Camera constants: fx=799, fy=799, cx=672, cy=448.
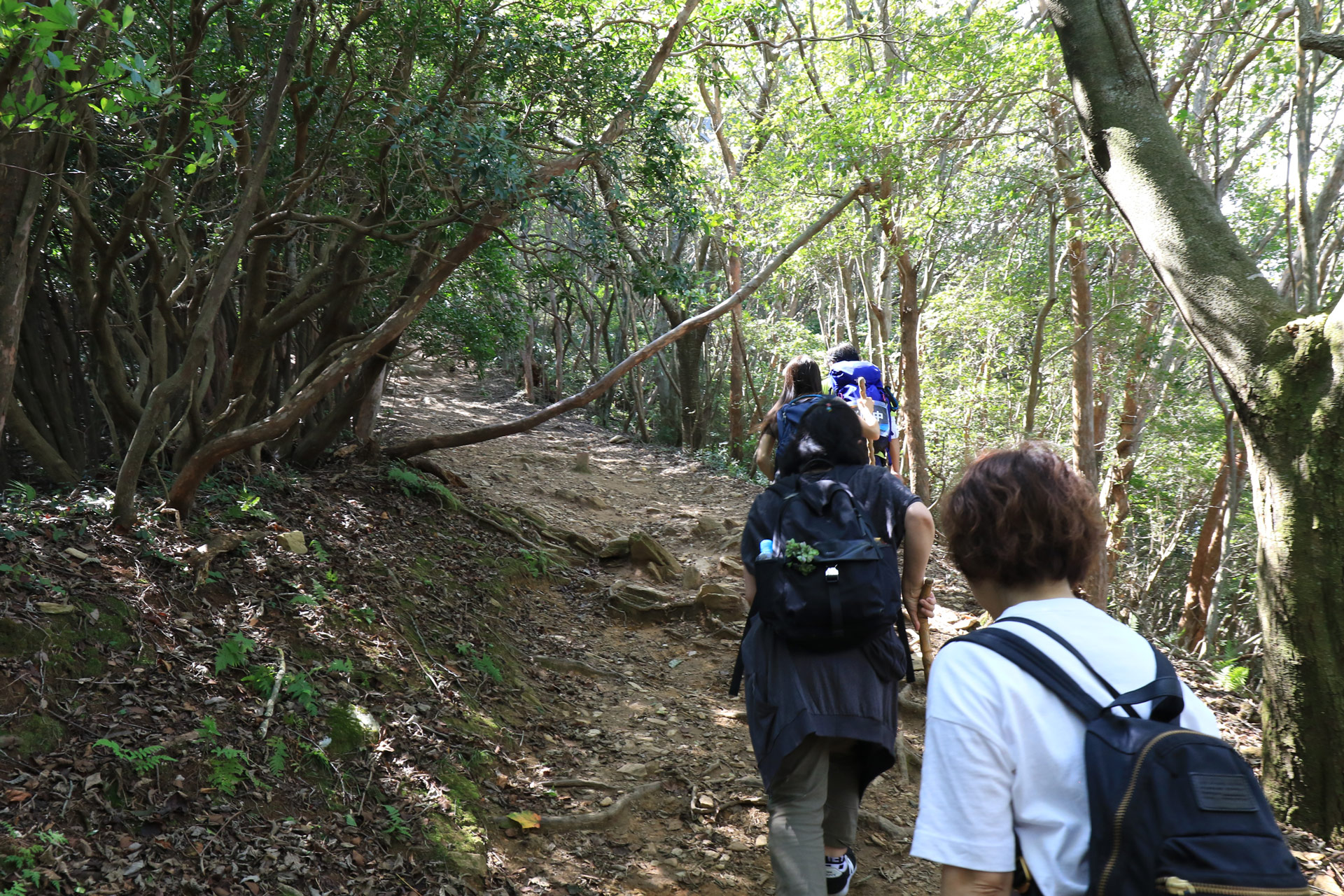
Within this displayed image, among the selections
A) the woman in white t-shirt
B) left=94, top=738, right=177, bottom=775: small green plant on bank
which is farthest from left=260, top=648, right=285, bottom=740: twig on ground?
the woman in white t-shirt

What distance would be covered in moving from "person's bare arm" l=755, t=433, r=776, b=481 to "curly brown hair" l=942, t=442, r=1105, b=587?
254 centimetres

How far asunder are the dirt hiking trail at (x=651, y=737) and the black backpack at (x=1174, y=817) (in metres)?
2.90

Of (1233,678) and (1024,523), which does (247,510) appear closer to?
(1024,523)

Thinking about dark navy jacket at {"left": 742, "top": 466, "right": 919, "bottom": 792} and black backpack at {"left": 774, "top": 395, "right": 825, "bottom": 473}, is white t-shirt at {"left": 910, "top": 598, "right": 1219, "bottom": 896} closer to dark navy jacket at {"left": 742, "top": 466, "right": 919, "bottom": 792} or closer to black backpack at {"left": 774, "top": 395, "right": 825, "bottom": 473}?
dark navy jacket at {"left": 742, "top": 466, "right": 919, "bottom": 792}

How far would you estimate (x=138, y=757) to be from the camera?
309 centimetres

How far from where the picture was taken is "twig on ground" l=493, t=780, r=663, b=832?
3.91 meters

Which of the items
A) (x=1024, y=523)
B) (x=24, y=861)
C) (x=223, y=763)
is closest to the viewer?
(x=1024, y=523)

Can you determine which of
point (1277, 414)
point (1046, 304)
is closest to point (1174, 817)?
point (1277, 414)

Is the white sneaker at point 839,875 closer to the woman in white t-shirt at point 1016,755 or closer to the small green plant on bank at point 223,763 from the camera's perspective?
the woman in white t-shirt at point 1016,755

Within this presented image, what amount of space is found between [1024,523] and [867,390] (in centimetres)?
436

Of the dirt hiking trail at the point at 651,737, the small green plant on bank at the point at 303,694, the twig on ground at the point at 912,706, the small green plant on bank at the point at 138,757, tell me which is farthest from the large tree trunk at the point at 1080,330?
the small green plant on bank at the point at 138,757

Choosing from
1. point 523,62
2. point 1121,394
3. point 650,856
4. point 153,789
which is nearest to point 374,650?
point 153,789

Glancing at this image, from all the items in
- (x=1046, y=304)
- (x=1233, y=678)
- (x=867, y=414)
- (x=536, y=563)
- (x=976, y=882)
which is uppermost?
(x=1046, y=304)

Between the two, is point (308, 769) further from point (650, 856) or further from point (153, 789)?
point (650, 856)
